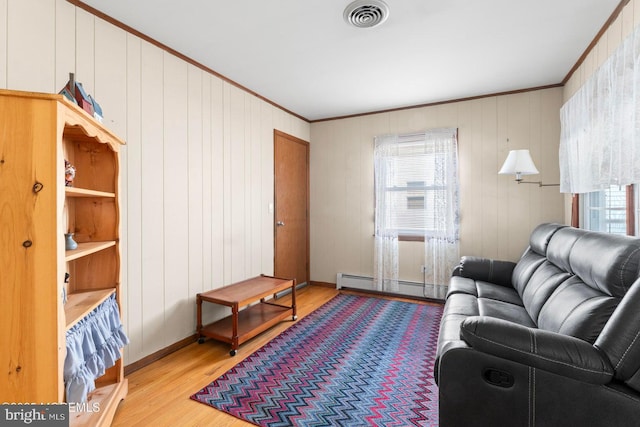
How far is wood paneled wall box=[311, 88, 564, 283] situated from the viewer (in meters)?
3.53

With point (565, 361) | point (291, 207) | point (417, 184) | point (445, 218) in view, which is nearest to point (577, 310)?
point (565, 361)

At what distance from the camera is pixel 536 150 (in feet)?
11.6

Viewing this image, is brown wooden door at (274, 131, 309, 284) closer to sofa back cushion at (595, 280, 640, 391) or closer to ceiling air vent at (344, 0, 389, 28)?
ceiling air vent at (344, 0, 389, 28)

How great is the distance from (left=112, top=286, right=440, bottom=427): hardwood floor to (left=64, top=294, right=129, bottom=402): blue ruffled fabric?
40 cm

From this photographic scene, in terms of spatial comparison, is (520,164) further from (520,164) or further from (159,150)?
(159,150)

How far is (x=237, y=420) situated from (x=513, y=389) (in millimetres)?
1439

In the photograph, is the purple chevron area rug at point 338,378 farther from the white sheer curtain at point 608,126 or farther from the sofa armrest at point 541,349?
the white sheer curtain at point 608,126

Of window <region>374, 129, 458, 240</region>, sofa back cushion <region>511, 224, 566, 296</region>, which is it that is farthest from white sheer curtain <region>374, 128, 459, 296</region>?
sofa back cushion <region>511, 224, 566, 296</region>

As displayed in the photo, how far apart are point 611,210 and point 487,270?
1078 mm

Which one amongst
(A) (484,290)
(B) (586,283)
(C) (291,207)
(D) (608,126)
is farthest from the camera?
(C) (291,207)

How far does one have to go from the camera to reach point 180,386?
211 centimetres

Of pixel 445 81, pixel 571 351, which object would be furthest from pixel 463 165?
pixel 571 351

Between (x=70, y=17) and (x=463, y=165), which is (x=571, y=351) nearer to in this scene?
(x=463, y=165)

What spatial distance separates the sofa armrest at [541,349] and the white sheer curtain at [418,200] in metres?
2.61
